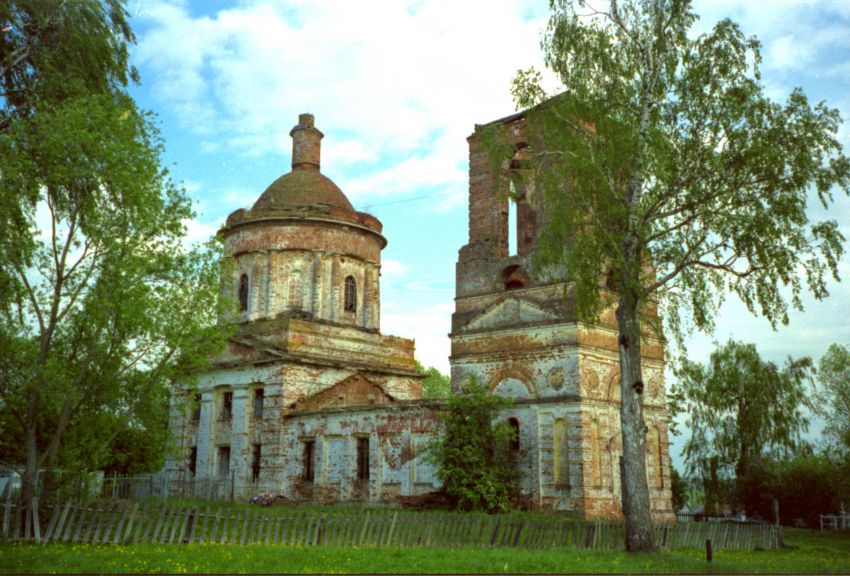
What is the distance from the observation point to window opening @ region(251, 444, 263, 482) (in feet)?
91.0

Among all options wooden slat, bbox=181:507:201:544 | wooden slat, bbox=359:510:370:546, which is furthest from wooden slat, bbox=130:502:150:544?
wooden slat, bbox=359:510:370:546

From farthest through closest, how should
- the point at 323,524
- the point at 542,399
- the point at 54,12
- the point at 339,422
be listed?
the point at 339,422
the point at 542,399
the point at 54,12
the point at 323,524

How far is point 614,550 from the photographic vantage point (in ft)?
51.0

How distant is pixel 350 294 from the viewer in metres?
33.6

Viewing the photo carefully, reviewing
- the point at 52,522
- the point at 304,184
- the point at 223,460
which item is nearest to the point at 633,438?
the point at 52,522

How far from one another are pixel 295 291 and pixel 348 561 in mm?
21035

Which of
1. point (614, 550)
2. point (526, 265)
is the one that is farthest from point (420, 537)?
point (526, 265)

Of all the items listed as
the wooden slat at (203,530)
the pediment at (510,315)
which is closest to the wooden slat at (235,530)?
the wooden slat at (203,530)

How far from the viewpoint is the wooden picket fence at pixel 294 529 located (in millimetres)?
13703

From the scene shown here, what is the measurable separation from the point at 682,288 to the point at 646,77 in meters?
4.78

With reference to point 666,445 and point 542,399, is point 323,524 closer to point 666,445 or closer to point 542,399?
point 542,399

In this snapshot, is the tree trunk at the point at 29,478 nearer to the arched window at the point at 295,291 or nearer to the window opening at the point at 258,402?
the window opening at the point at 258,402

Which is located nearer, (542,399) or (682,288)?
(682,288)

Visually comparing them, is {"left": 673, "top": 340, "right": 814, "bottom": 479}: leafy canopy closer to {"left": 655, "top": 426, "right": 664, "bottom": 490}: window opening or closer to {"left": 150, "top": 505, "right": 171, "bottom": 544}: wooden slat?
{"left": 655, "top": 426, "right": 664, "bottom": 490}: window opening
